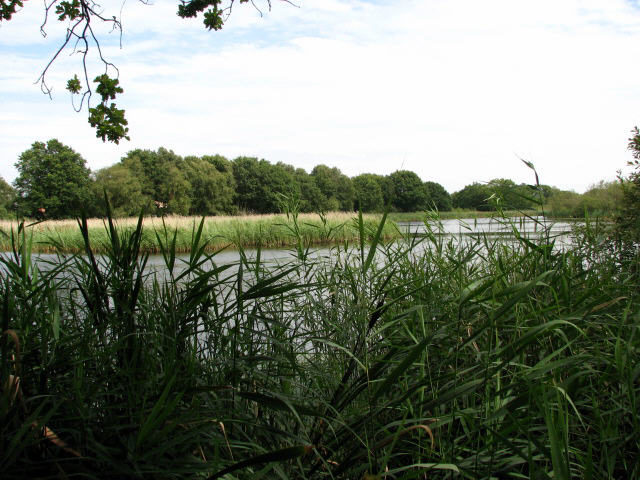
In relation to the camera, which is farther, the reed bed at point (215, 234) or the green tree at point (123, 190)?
the green tree at point (123, 190)

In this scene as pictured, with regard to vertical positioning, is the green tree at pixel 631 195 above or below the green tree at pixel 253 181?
below

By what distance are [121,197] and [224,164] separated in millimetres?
19363

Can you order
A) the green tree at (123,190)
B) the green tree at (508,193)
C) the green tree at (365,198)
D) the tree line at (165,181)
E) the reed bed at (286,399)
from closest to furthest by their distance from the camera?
the reed bed at (286,399) < the green tree at (365,198) < the green tree at (508,193) < the green tree at (123,190) < the tree line at (165,181)

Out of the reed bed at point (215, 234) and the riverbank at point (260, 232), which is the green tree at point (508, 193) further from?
the reed bed at point (215, 234)

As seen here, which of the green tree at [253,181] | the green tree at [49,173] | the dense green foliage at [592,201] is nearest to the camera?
the dense green foliage at [592,201]

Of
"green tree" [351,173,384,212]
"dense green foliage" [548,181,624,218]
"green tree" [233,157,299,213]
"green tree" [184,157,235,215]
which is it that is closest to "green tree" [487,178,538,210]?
"dense green foliage" [548,181,624,218]

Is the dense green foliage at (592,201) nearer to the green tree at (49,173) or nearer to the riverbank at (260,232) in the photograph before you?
the riverbank at (260,232)

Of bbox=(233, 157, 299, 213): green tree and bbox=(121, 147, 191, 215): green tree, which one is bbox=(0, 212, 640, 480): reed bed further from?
bbox=(233, 157, 299, 213): green tree

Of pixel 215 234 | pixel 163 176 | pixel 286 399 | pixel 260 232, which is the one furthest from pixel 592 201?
pixel 163 176

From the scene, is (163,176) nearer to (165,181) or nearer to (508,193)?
(165,181)

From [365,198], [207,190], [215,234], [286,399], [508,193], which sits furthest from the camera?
[207,190]

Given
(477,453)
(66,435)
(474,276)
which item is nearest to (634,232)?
(474,276)

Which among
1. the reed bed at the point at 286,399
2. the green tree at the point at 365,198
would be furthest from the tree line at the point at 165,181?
the reed bed at the point at 286,399

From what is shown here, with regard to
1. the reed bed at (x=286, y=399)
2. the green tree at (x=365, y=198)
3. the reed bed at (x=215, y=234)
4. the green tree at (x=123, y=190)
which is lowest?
the reed bed at (x=286, y=399)
